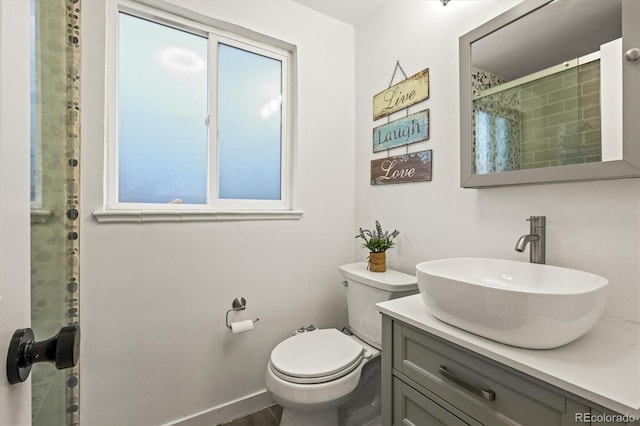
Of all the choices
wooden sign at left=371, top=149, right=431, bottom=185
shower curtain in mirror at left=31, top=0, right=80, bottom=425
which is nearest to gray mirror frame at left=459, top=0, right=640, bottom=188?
wooden sign at left=371, top=149, right=431, bottom=185

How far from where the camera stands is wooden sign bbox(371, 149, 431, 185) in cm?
158

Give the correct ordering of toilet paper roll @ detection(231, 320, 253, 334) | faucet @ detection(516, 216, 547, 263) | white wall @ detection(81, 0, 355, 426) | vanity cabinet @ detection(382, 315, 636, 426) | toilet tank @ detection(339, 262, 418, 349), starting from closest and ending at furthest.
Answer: vanity cabinet @ detection(382, 315, 636, 426)
faucet @ detection(516, 216, 547, 263)
white wall @ detection(81, 0, 355, 426)
toilet tank @ detection(339, 262, 418, 349)
toilet paper roll @ detection(231, 320, 253, 334)

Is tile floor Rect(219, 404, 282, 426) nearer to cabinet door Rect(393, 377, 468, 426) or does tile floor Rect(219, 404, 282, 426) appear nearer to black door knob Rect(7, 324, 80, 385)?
cabinet door Rect(393, 377, 468, 426)

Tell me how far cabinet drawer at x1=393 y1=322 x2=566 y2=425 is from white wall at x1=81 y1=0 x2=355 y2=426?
92 centimetres

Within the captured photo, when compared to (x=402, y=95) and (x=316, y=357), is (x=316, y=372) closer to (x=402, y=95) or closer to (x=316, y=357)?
(x=316, y=357)

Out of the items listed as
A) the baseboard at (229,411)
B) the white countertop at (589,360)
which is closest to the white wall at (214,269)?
the baseboard at (229,411)

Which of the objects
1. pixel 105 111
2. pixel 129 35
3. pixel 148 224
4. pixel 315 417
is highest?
pixel 129 35

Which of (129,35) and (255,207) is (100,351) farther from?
(129,35)

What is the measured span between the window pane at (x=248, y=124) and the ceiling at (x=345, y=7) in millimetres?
413

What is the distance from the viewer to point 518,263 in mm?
1119

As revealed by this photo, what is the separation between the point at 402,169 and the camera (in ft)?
5.61

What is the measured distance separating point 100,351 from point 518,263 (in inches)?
71.1

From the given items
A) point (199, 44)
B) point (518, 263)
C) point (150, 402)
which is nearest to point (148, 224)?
point (150, 402)

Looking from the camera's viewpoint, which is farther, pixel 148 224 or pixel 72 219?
pixel 148 224
